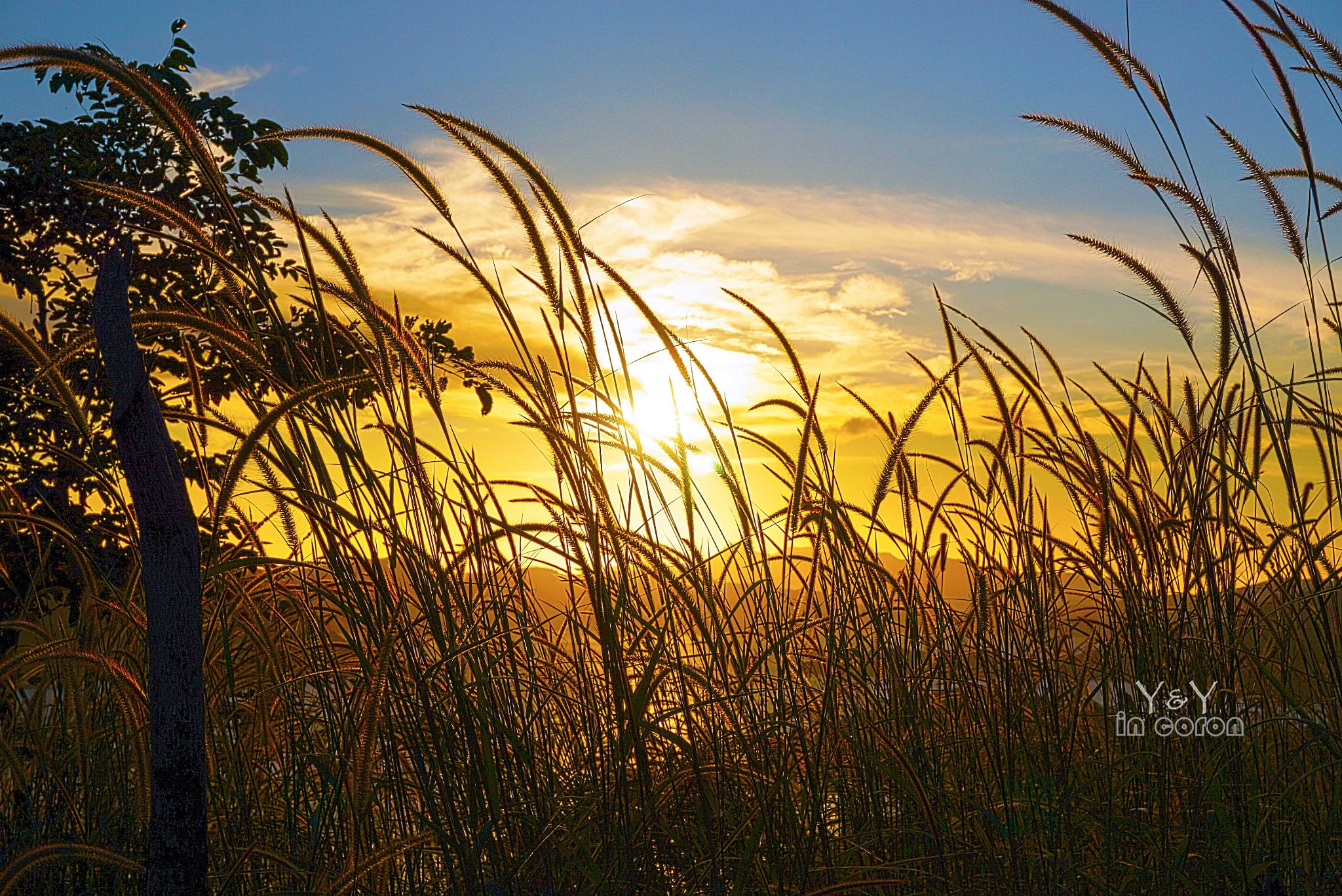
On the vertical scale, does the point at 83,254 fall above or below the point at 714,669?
above

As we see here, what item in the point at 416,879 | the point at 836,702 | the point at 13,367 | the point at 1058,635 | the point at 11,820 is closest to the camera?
the point at 416,879

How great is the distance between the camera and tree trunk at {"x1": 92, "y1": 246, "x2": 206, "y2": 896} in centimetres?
108

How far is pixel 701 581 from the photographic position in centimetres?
141

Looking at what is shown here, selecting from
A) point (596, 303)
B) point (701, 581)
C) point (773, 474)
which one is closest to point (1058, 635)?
point (773, 474)

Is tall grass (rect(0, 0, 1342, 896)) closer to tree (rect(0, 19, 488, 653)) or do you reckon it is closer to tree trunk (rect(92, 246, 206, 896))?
tree trunk (rect(92, 246, 206, 896))

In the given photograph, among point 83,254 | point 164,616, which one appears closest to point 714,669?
point 164,616

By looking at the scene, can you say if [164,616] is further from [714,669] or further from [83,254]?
[83,254]

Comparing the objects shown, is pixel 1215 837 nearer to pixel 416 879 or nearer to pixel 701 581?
pixel 701 581

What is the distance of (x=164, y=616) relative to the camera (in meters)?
1.09

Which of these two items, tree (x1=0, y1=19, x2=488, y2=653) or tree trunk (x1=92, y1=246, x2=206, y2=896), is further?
tree (x1=0, y1=19, x2=488, y2=653)

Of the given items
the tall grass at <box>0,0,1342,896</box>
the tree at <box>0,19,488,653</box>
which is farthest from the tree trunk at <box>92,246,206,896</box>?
the tree at <box>0,19,488,653</box>

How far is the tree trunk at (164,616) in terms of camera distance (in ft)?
3.55

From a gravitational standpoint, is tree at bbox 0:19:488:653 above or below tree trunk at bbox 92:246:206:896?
above

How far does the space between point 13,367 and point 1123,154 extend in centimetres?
394
